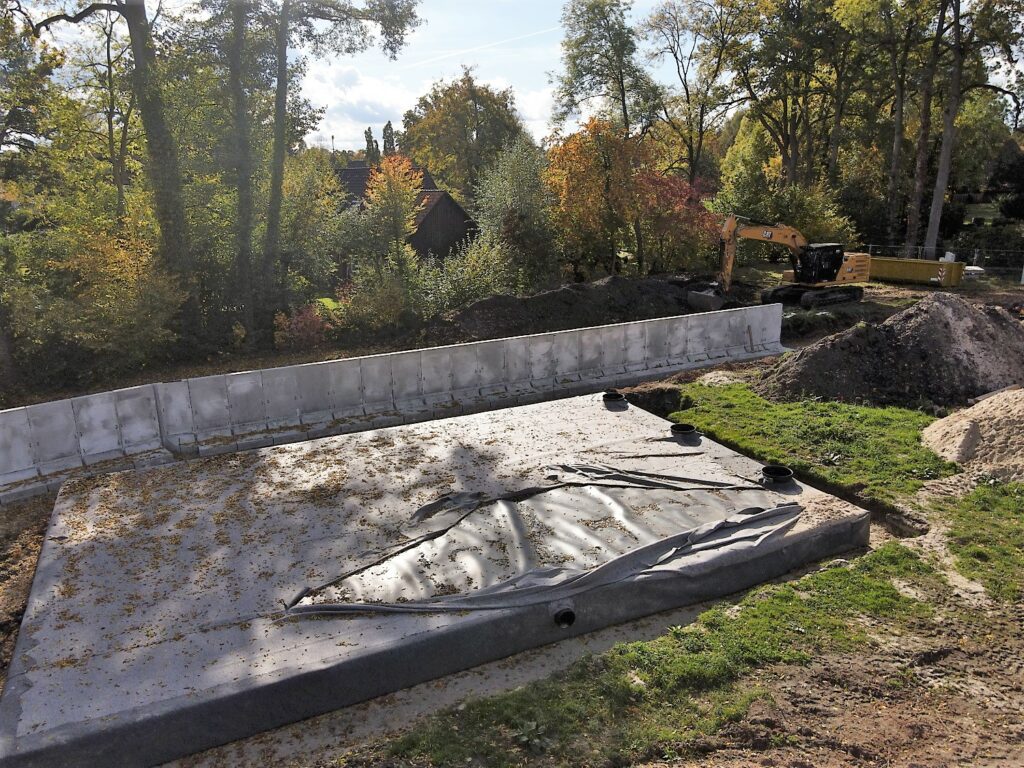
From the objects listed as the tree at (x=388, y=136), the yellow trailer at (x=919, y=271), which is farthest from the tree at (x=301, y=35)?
the tree at (x=388, y=136)

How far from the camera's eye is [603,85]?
102 feet

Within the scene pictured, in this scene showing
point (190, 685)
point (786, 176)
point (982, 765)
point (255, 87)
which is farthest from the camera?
point (786, 176)

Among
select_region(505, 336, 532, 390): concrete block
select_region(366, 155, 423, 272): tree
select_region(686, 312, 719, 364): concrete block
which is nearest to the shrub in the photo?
select_region(366, 155, 423, 272): tree

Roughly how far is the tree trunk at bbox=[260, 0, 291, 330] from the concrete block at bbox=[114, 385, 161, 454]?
6872mm

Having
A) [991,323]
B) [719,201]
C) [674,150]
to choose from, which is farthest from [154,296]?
[674,150]

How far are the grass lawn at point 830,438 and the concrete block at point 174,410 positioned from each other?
309 inches

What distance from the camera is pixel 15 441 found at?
9.46 meters

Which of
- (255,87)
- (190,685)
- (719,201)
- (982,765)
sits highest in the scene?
(255,87)

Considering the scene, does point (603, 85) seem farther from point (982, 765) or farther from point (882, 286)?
point (982, 765)

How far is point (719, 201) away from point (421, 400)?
23797 millimetres

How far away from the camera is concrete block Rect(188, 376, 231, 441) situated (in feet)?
35.5

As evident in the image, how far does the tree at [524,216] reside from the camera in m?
22.0

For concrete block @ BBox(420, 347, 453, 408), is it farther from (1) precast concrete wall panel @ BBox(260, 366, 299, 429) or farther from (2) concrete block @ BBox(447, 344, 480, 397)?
(1) precast concrete wall panel @ BBox(260, 366, 299, 429)

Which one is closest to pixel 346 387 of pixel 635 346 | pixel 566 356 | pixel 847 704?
pixel 566 356
